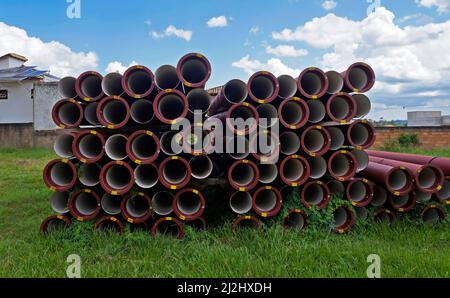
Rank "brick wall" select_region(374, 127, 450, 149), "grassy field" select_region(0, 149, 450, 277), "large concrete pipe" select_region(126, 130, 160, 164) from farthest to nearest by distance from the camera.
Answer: "brick wall" select_region(374, 127, 450, 149) → "large concrete pipe" select_region(126, 130, 160, 164) → "grassy field" select_region(0, 149, 450, 277)

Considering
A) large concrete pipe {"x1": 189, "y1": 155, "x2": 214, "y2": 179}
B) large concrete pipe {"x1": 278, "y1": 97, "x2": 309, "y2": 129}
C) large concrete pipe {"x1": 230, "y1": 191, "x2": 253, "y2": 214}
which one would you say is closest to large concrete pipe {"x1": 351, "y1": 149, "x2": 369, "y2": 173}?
large concrete pipe {"x1": 278, "y1": 97, "x2": 309, "y2": 129}

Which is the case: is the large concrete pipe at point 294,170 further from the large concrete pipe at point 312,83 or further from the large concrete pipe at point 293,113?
the large concrete pipe at point 312,83

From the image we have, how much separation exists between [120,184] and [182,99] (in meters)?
1.11

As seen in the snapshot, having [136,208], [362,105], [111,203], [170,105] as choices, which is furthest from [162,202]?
[362,105]

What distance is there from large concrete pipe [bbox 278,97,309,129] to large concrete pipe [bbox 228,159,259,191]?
0.55 metres

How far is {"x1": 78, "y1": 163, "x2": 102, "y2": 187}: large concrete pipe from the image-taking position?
3289 mm

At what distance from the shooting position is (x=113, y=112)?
3422 mm

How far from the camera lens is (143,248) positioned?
9.55ft

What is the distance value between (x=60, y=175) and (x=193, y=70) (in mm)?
1826

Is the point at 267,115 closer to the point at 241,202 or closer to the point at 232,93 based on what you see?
the point at 232,93

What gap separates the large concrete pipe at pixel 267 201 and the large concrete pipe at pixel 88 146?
1.65 m

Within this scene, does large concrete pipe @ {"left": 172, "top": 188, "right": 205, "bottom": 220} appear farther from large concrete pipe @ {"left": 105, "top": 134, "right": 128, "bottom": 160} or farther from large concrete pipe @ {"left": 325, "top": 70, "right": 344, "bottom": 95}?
large concrete pipe @ {"left": 325, "top": 70, "right": 344, "bottom": 95}
